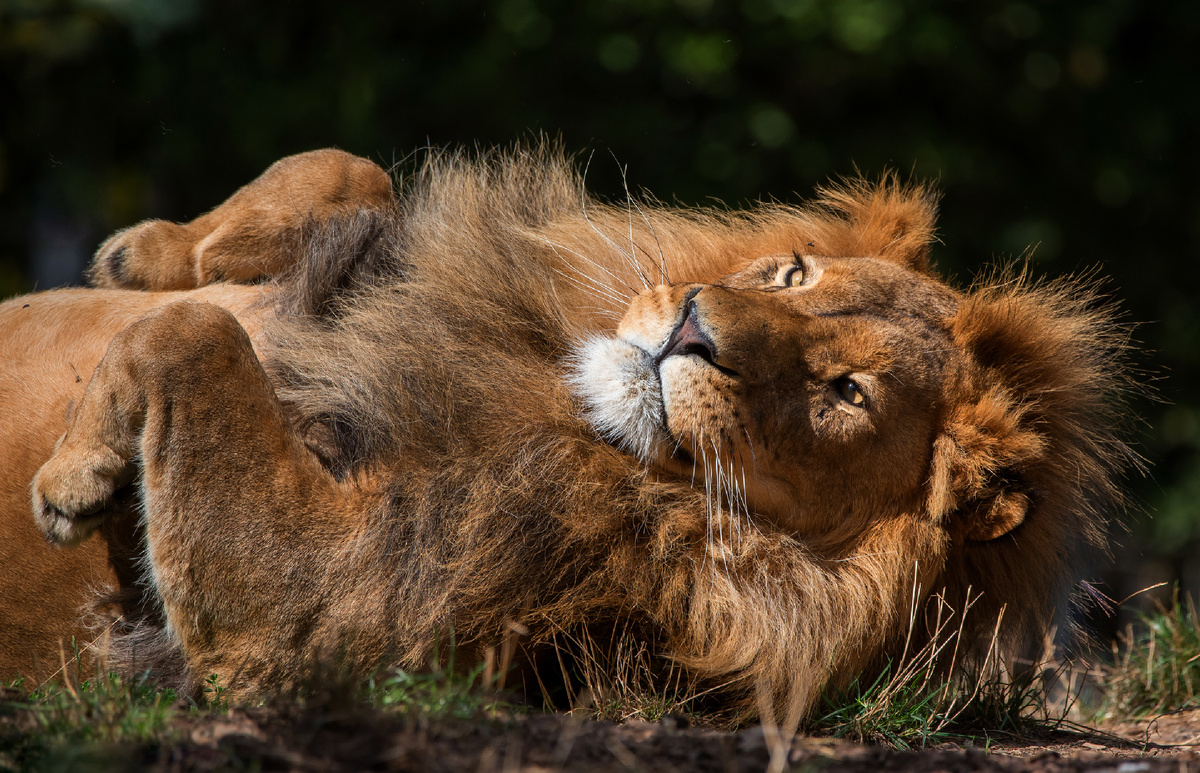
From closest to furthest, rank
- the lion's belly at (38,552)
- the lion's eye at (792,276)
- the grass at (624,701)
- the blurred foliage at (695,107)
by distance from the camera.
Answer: the grass at (624,701), the lion's belly at (38,552), the lion's eye at (792,276), the blurred foliage at (695,107)

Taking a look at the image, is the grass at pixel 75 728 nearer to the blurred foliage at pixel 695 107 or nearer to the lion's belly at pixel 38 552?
the lion's belly at pixel 38 552

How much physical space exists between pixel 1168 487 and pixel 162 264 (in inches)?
243

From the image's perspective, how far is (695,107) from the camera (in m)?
6.64

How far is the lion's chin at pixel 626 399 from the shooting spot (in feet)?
8.23

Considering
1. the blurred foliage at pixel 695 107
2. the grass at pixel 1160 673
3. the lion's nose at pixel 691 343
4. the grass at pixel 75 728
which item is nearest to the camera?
the grass at pixel 75 728

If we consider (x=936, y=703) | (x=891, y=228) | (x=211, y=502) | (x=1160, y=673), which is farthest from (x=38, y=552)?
(x=1160, y=673)

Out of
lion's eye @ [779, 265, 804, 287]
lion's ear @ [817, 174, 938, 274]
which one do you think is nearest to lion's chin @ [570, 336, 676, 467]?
lion's eye @ [779, 265, 804, 287]

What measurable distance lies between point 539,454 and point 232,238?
1.21 metres

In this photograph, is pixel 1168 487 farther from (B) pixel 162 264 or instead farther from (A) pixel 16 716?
(A) pixel 16 716

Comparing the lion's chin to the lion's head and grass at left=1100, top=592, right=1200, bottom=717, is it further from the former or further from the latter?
grass at left=1100, top=592, right=1200, bottom=717

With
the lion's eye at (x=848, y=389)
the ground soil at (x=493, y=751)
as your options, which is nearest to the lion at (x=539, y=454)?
the lion's eye at (x=848, y=389)

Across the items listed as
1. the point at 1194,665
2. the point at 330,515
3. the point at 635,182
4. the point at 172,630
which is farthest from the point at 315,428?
the point at 635,182

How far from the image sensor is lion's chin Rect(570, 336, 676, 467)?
2.51m

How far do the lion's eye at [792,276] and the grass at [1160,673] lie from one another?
5.31 ft
